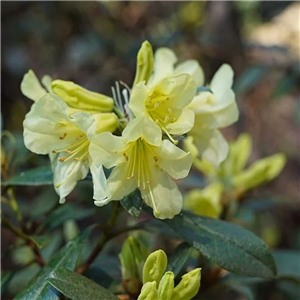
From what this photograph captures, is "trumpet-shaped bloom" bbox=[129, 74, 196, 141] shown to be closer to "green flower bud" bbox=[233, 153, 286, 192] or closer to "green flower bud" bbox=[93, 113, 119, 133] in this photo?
"green flower bud" bbox=[93, 113, 119, 133]

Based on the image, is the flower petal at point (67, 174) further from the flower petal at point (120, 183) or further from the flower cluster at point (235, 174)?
the flower cluster at point (235, 174)

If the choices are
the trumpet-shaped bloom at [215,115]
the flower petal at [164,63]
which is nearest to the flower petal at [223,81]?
the trumpet-shaped bloom at [215,115]

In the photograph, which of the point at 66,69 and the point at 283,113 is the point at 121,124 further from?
the point at 283,113

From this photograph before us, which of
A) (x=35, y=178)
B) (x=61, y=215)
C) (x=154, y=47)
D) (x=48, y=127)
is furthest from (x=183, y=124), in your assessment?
(x=154, y=47)

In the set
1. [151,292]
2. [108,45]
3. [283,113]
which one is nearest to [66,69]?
[108,45]

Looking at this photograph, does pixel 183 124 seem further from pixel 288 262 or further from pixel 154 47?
→ pixel 154 47

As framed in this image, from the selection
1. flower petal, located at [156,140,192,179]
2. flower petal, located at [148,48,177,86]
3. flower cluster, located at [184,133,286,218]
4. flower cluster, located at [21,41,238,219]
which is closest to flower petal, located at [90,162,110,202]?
flower cluster, located at [21,41,238,219]
